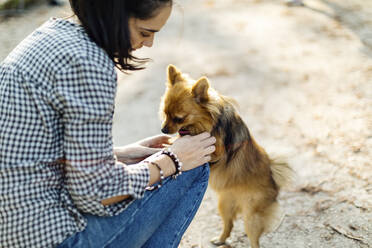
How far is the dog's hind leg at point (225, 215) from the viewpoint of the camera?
2.38 m

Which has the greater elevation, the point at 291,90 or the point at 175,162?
the point at 175,162

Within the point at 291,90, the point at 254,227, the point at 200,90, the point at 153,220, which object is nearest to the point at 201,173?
the point at 153,220

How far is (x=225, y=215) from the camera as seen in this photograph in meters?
2.40

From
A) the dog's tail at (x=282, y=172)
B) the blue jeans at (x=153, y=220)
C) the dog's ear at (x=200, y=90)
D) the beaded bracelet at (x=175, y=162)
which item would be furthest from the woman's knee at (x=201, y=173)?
the dog's tail at (x=282, y=172)

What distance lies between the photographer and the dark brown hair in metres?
1.29

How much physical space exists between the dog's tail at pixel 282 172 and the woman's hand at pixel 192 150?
633 mm

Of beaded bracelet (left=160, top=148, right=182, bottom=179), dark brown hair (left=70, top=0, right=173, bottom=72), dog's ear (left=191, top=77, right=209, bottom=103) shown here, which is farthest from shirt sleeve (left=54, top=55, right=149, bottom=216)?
dog's ear (left=191, top=77, right=209, bottom=103)

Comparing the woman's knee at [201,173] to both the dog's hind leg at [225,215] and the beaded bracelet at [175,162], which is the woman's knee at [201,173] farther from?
the dog's hind leg at [225,215]

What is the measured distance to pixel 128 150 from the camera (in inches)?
76.7

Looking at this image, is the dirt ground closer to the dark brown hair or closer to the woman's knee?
the dark brown hair

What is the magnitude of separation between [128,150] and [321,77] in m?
2.87

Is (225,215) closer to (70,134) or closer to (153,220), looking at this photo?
(153,220)

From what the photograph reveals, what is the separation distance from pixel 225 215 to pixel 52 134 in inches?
58.4

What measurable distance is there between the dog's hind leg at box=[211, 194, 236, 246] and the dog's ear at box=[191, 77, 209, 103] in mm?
683
